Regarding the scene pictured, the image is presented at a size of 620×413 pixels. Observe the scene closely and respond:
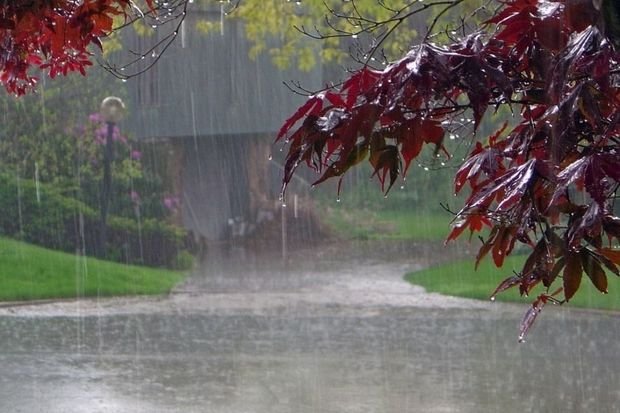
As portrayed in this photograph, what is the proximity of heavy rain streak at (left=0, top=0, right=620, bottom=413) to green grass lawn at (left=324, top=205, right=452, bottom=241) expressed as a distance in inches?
3.1

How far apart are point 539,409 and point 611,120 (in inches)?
204


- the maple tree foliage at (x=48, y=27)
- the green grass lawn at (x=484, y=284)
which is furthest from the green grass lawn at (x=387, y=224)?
the maple tree foliage at (x=48, y=27)

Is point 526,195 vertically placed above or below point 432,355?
above

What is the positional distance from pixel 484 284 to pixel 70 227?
7065mm

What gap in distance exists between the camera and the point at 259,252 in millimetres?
20047

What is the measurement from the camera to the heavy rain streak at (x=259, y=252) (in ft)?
21.6

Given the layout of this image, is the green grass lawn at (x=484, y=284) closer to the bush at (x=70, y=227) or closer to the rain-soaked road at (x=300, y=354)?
the rain-soaked road at (x=300, y=354)

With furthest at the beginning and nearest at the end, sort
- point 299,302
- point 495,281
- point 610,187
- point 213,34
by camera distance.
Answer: point 213,34 < point 495,281 < point 299,302 < point 610,187

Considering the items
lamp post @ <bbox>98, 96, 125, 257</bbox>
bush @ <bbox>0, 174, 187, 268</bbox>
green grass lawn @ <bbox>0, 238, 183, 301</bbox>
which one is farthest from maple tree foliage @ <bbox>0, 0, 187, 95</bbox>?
bush @ <bbox>0, 174, 187, 268</bbox>

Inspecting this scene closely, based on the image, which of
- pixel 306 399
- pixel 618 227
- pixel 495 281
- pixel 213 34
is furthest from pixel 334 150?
pixel 213 34

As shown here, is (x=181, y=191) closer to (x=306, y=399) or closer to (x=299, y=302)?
(x=299, y=302)

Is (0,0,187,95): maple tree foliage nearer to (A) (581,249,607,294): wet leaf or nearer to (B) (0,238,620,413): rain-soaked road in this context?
(A) (581,249,607,294): wet leaf

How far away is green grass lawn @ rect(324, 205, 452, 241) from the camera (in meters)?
21.9

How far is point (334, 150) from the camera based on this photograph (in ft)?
8.40
